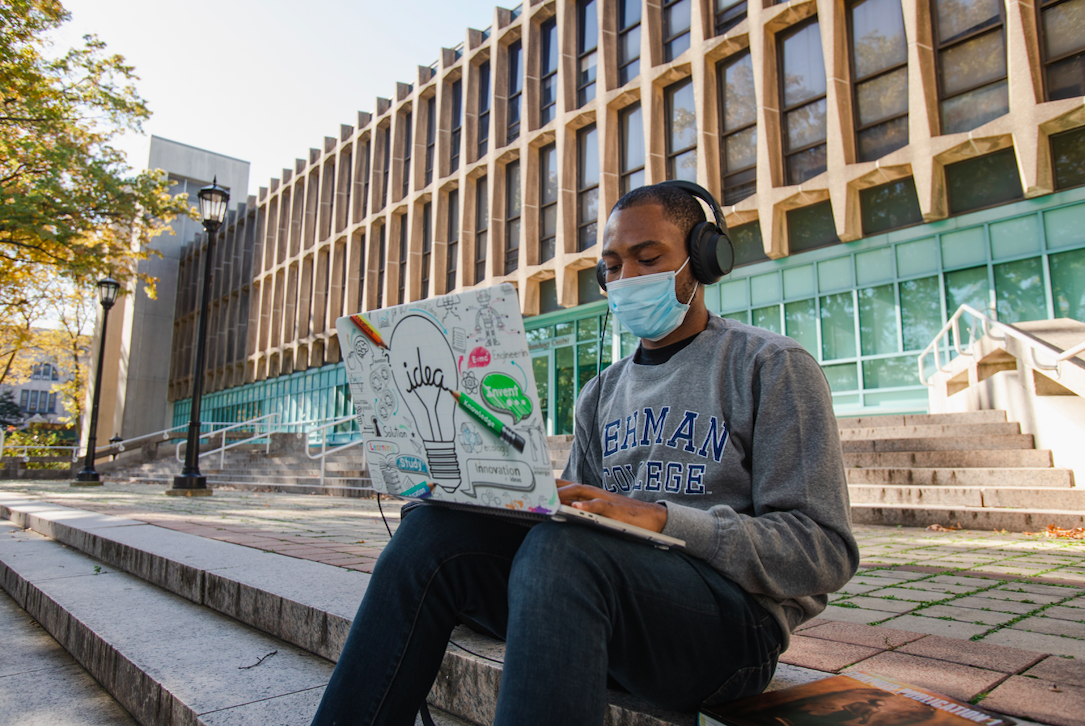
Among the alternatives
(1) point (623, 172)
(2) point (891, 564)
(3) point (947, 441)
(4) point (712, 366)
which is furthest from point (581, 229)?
(4) point (712, 366)

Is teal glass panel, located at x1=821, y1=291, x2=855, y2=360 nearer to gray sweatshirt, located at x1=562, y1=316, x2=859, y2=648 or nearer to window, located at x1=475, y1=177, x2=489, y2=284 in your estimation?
window, located at x1=475, y1=177, x2=489, y2=284

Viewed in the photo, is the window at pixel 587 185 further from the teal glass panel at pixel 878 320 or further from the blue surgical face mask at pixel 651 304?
the blue surgical face mask at pixel 651 304

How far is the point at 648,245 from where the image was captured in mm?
1938

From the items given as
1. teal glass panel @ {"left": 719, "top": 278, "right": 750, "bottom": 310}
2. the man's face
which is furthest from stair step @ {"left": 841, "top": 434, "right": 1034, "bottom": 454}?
the man's face

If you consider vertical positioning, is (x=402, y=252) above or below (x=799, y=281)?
above

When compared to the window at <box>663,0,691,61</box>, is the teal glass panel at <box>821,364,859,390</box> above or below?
below

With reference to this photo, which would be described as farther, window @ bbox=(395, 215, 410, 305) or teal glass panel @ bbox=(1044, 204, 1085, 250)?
window @ bbox=(395, 215, 410, 305)

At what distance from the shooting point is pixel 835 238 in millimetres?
13727

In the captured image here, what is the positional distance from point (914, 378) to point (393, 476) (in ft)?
42.4

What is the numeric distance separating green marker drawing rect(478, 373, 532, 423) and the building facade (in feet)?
42.0

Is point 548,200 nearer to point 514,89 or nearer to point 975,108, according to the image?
point 514,89

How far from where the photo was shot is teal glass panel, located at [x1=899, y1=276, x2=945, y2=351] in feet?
40.6

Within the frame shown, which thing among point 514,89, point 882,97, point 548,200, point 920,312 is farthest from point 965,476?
point 514,89

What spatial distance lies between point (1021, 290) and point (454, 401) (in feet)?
42.9
